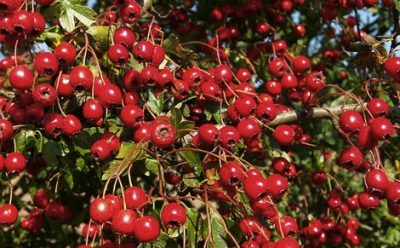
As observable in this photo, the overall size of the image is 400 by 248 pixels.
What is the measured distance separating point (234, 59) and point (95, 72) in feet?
3.34

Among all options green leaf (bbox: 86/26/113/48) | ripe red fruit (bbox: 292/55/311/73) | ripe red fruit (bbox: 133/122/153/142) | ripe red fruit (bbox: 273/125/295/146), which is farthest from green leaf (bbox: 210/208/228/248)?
ripe red fruit (bbox: 292/55/311/73)

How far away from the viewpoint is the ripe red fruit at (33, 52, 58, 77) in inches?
72.6

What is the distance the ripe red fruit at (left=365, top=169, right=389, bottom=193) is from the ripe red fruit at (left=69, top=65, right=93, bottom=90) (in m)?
1.07

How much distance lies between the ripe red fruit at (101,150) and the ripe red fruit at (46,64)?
0.29 meters

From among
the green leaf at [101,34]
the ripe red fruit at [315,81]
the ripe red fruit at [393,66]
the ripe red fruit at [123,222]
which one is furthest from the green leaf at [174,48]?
the ripe red fruit at [123,222]

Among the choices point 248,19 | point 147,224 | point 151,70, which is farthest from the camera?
point 248,19

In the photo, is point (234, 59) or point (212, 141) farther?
point (234, 59)

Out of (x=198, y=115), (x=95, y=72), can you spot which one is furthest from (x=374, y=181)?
(x=95, y=72)

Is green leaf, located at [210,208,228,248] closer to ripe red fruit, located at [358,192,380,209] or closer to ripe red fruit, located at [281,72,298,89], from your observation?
ripe red fruit, located at [358,192,380,209]

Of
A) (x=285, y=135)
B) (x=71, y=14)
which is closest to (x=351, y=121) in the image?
(x=285, y=135)

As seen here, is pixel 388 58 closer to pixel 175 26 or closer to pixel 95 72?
pixel 95 72

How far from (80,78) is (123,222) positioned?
553mm

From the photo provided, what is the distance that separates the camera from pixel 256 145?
2.40 meters

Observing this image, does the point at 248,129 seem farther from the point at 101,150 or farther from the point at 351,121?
the point at 101,150
